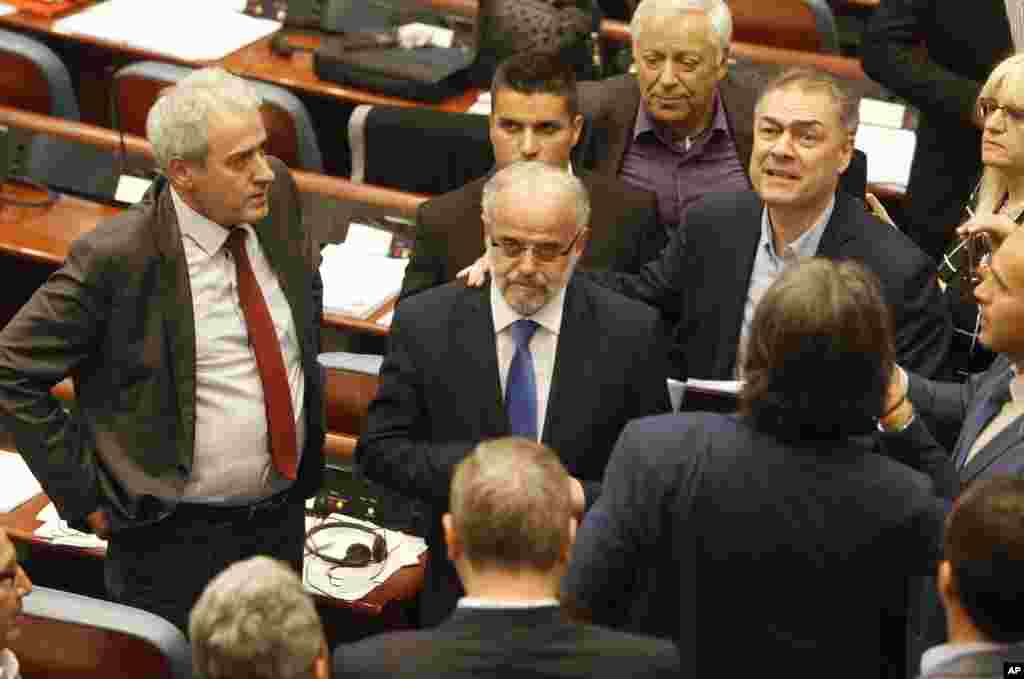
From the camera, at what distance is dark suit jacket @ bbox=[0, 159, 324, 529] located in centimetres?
319

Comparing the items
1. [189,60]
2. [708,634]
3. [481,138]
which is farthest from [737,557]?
[189,60]

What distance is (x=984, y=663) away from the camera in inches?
85.4

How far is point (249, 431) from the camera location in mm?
3357

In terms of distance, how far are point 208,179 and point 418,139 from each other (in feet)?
5.65

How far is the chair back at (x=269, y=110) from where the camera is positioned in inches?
206

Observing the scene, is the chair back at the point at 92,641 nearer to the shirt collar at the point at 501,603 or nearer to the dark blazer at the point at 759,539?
the dark blazer at the point at 759,539

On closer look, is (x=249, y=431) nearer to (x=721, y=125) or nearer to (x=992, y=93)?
(x=721, y=125)

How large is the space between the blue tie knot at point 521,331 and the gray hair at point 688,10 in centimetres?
135

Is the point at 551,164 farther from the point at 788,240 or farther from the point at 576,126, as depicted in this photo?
the point at 788,240

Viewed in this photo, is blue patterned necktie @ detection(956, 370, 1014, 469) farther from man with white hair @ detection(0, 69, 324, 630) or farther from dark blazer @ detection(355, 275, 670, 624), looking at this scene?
man with white hair @ detection(0, 69, 324, 630)

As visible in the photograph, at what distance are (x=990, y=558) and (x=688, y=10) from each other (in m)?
2.35

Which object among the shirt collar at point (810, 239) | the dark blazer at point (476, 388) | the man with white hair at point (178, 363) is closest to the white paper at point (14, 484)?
the man with white hair at point (178, 363)

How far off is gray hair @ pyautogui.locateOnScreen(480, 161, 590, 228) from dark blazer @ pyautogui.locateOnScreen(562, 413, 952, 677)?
32.1 inches

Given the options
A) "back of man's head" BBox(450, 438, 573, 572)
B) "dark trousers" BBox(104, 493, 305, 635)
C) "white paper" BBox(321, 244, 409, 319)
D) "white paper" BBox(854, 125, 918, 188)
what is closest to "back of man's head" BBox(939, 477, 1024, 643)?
"back of man's head" BBox(450, 438, 573, 572)
